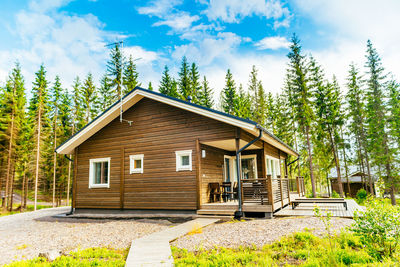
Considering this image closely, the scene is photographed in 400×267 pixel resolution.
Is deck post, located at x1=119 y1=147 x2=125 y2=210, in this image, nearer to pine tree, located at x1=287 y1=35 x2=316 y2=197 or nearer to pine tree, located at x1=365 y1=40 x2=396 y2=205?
pine tree, located at x1=287 y1=35 x2=316 y2=197

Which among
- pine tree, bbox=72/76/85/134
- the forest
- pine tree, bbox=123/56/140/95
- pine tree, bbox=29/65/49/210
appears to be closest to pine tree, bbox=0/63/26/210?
the forest

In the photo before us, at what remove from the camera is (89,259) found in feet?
15.3

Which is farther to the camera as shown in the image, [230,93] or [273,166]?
[230,93]

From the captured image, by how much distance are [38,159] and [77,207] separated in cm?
1261

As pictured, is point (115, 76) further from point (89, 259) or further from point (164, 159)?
point (89, 259)

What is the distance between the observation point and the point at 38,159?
67.7 feet

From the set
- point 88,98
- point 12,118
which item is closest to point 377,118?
point 88,98

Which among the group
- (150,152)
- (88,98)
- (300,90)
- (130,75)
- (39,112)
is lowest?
(150,152)

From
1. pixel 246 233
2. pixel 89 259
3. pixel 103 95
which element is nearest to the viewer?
pixel 89 259

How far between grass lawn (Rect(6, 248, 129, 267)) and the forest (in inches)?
737

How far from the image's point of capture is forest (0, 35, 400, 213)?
70.6ft

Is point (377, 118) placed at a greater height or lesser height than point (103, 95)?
lesser

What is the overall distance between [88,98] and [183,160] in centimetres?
2114

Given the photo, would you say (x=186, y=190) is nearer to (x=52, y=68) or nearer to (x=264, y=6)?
(x=264, y=6)
